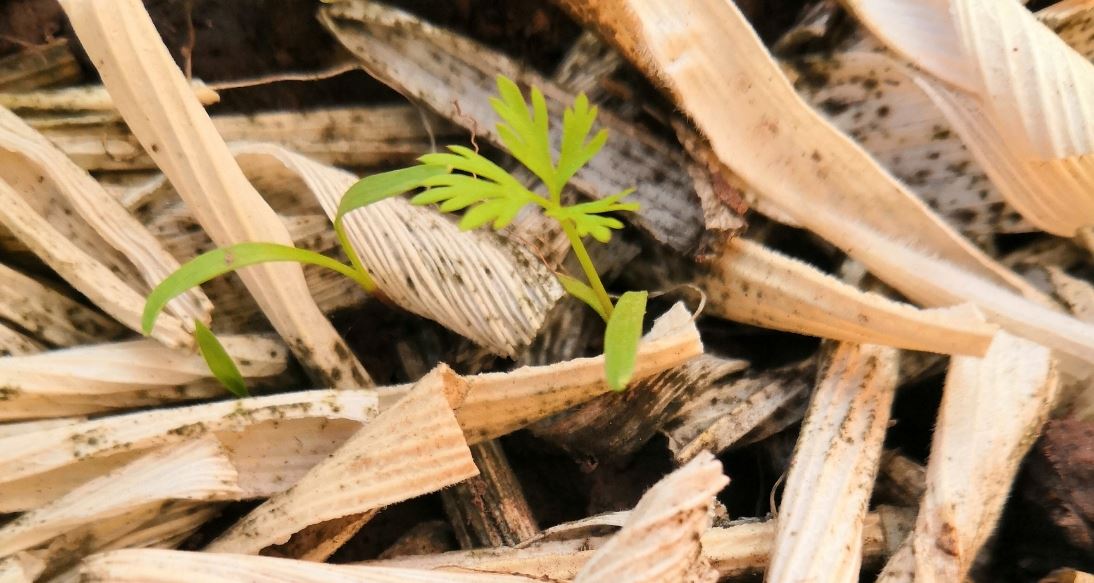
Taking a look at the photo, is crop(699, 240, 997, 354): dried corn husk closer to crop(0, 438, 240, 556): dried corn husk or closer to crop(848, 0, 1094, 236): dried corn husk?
crop(848, 0, 1094, 236): dried corn husk

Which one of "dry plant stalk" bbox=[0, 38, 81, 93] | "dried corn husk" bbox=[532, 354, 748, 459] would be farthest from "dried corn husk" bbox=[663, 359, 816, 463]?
"dry plant stalk" bbox=[0, 38, 81, 93]

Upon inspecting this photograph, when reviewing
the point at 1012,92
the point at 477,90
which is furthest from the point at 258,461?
the point at 1012,92

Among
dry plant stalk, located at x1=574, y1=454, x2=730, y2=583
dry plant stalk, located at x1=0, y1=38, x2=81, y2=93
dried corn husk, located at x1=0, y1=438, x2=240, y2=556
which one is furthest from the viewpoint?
dry plant stalk, located at x1=0, y1=38, x2=81, y2=93

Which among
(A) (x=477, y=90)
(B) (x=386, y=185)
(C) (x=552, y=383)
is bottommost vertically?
(C) (x=552, y=383)

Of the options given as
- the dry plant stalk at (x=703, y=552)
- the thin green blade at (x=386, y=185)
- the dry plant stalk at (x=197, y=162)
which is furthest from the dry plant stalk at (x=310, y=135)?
the dry plant stalk at (x=703, y=552)

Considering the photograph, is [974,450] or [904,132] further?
[904,132]

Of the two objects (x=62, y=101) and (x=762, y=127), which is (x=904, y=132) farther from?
(x=62, y=101)
